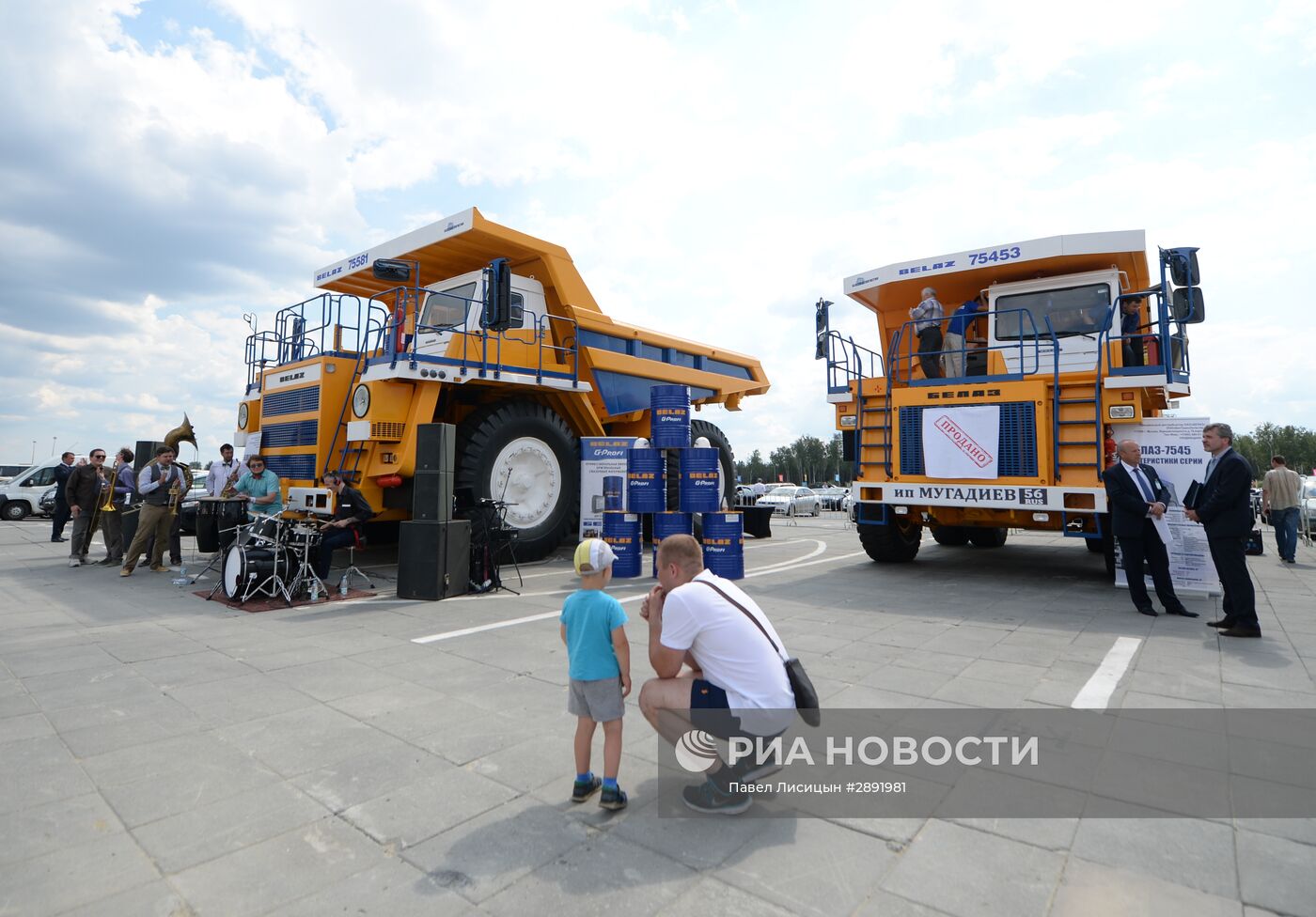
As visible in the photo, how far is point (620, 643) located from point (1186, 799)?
239cm

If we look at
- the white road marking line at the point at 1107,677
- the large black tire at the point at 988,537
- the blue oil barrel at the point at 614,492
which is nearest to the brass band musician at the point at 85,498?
the blue oil barrel at the point at 614,492

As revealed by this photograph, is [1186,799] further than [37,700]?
No

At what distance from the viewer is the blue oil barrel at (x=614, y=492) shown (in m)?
9.21

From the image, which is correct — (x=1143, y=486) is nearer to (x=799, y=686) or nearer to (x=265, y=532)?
(x=799, y=686)

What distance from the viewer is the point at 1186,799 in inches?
110

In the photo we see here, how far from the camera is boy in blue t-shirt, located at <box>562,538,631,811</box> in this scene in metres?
2.77

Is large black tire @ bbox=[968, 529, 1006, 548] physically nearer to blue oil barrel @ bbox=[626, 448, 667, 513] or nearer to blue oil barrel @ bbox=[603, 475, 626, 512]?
blue oil barrel @ bbox=[626, 448, 667, 513]

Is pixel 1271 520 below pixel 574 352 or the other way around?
below

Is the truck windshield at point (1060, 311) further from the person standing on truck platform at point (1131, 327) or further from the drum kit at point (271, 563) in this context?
the drum kit at point (271, 563)

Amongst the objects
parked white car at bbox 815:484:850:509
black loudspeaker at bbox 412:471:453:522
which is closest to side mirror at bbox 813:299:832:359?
black loudspeaker at bbox 412:471:453:522

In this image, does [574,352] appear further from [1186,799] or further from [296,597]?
[1186,799]

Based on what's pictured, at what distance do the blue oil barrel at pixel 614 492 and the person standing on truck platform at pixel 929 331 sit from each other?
4382mm

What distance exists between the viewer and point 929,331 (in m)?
9.33

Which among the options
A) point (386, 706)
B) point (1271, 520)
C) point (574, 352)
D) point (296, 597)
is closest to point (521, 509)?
point (574, 352)
